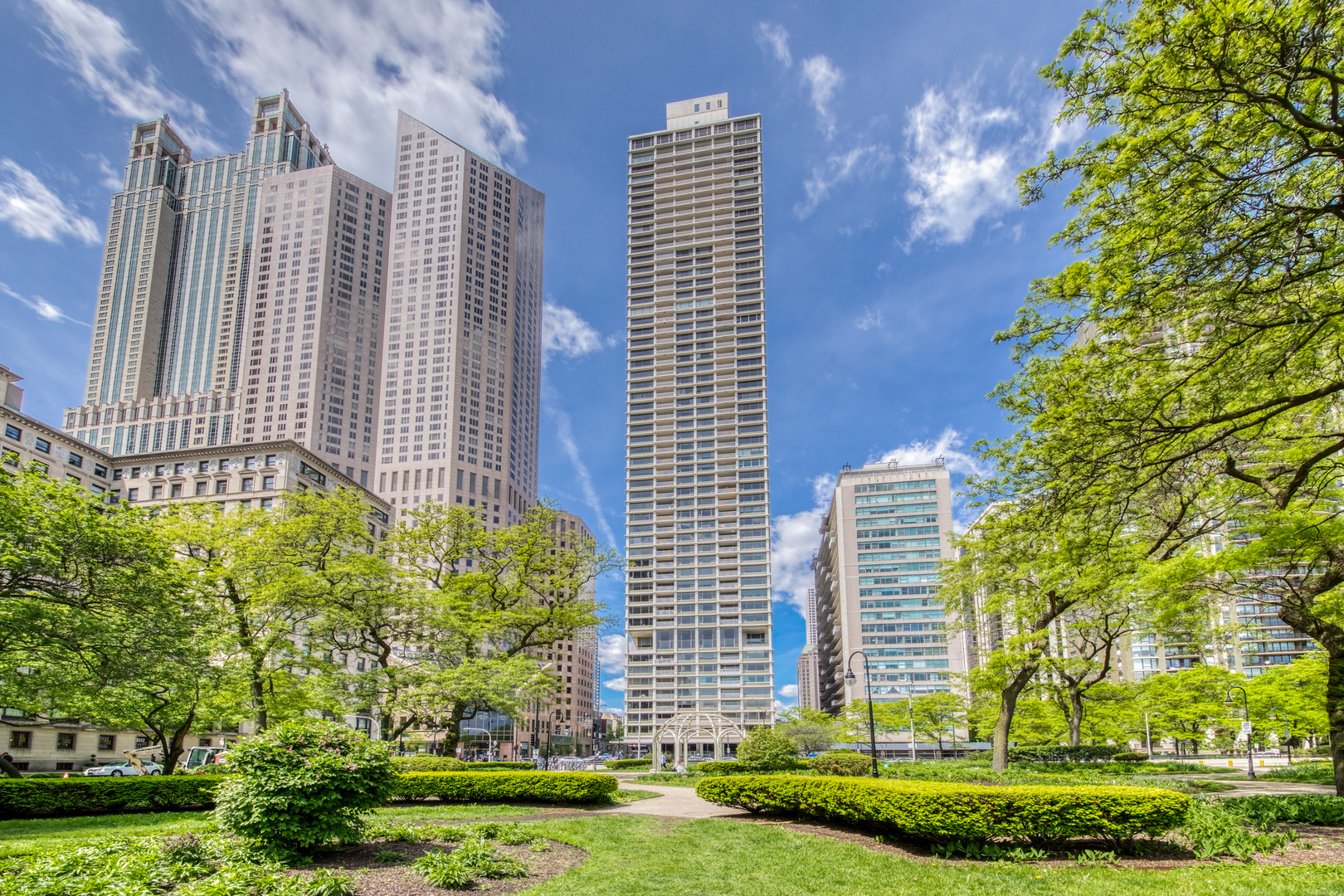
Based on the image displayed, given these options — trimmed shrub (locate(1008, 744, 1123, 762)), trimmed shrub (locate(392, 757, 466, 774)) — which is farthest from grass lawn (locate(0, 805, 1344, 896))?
trimmed shrub (locate(1008, 744, 1123, 762))

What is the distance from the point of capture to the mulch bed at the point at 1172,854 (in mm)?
10875

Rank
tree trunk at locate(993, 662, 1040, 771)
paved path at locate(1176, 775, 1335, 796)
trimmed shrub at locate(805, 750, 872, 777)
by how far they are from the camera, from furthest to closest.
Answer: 1. trimmed shrub at locate(805, 750, 872, 777)
2. tree trunk at locate(993, 662, 1040, 771)
3. paved path at locate(1176, 775, 1335, 796)

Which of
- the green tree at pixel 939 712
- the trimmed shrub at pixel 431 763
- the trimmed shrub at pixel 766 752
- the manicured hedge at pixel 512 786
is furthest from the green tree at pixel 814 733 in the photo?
the manicured hedge at pixel 512 786

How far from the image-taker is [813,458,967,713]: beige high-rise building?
115 meters

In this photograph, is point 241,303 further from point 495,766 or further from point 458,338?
point 495,766

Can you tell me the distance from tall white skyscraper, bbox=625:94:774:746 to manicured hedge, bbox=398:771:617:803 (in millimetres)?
82600

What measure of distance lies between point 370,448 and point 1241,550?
15490 centimetres

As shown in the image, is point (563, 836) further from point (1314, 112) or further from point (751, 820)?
point (1314, 112)

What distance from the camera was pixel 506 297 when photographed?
6452 inches

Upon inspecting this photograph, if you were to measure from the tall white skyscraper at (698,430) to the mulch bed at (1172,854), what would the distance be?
3637 inches

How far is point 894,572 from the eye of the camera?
120500 mm

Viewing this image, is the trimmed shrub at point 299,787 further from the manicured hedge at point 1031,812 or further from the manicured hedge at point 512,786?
the manicured hedge at point 512,786

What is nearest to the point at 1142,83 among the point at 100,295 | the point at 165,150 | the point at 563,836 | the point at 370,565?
the point at 563,836

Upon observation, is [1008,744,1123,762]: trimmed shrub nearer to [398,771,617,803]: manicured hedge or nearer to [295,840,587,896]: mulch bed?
[398,771,617,803]: manicured hedge
